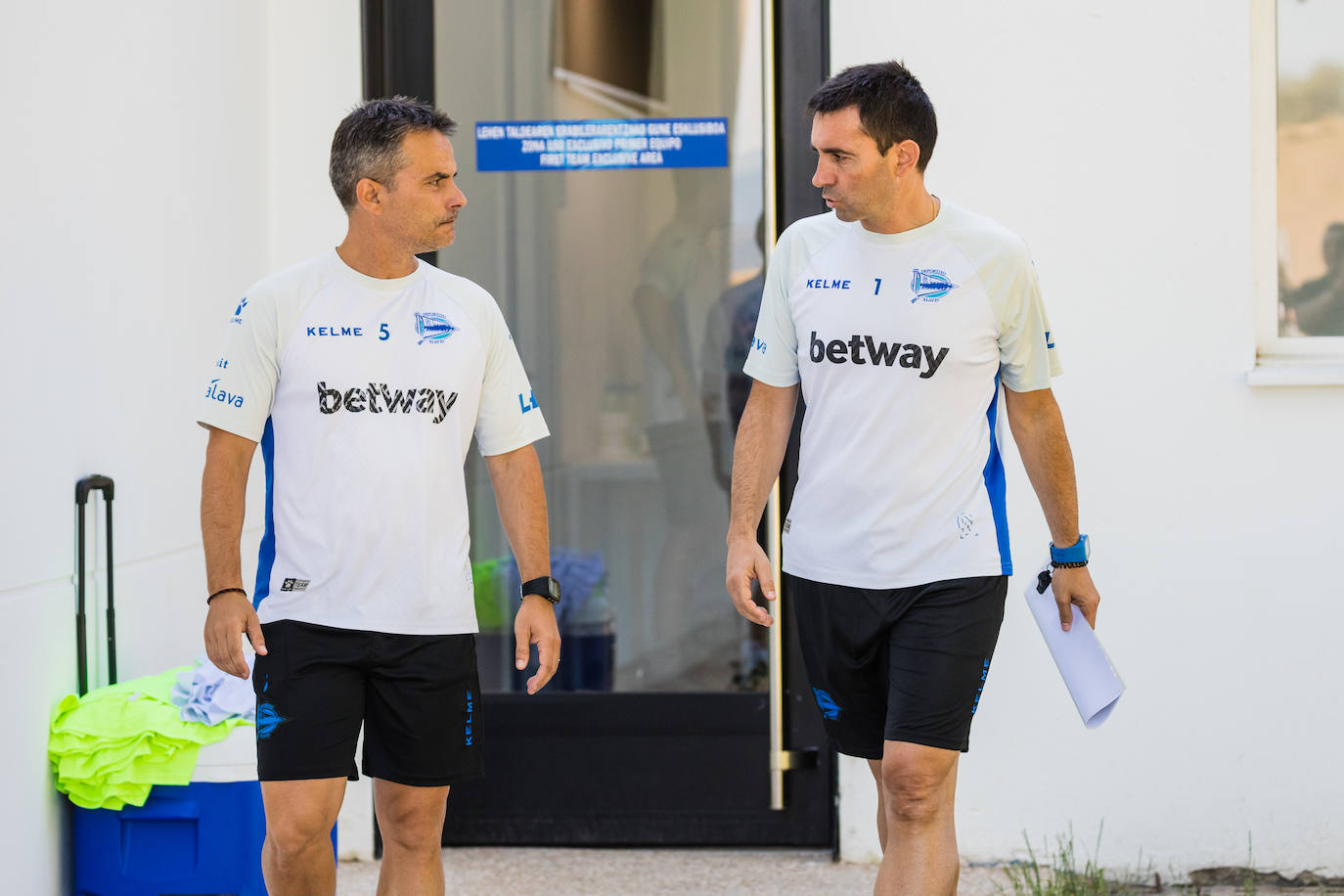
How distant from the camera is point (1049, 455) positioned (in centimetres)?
291

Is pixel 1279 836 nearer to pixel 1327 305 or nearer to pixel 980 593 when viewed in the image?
pixel 1327 305

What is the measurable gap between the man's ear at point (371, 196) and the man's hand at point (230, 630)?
78cm

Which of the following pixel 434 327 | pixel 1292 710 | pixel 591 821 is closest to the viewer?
pixel 434 327

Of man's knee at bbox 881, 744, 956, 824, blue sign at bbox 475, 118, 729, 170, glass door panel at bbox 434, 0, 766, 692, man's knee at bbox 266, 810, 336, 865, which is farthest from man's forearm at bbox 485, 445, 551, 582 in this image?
blue sign at bbox 475, 118, 729, 170

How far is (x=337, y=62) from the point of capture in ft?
13.3

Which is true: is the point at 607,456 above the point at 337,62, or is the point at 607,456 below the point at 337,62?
below

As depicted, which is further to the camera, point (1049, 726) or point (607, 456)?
point (607, 456)

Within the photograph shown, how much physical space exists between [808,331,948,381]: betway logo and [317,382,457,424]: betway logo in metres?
0.79

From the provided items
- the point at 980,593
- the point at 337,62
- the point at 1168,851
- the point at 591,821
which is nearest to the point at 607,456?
the point at 591,821

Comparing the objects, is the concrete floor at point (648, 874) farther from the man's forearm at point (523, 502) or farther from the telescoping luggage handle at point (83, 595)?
the man's forearm at point (523, 502)

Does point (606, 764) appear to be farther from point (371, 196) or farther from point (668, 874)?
point (371, 196)

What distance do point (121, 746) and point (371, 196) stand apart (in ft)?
4.36

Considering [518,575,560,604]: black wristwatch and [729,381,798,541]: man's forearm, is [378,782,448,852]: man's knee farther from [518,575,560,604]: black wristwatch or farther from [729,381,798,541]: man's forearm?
[729,381,798,541]: man's forearm

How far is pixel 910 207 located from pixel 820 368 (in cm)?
38
